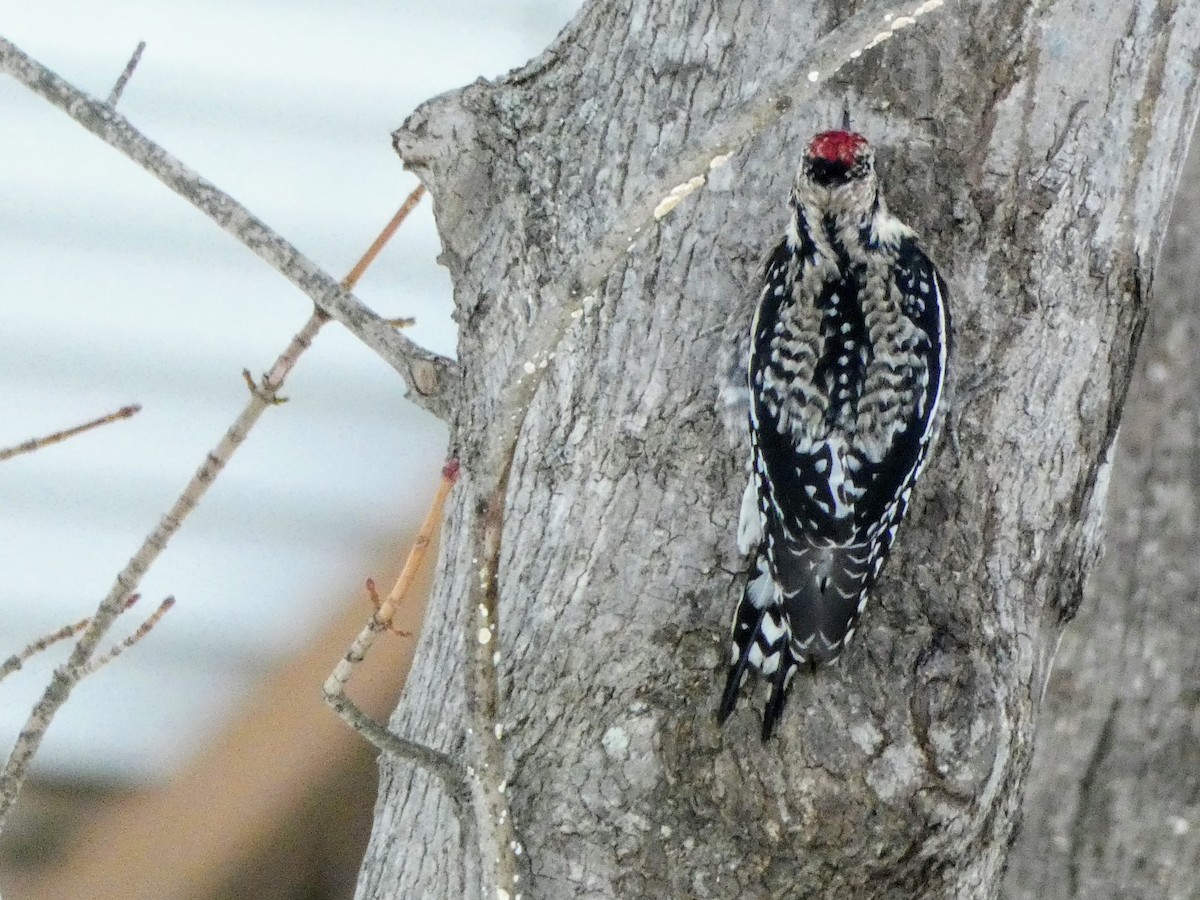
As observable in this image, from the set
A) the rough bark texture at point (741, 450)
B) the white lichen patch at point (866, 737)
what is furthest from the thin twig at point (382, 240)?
the white lichen patch at point (866, 737)

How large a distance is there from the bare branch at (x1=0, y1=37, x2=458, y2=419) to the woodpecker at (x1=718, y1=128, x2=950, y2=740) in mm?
433

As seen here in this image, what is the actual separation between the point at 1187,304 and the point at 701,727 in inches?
59.0

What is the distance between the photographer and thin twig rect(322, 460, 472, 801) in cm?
126

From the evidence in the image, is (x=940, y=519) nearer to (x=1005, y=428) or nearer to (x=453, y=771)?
(x=1005, y=428)

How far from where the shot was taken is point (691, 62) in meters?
1.96

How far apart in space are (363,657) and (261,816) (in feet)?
5.25

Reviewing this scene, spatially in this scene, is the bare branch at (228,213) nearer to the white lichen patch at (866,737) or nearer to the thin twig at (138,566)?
the thin twig at (138,566)

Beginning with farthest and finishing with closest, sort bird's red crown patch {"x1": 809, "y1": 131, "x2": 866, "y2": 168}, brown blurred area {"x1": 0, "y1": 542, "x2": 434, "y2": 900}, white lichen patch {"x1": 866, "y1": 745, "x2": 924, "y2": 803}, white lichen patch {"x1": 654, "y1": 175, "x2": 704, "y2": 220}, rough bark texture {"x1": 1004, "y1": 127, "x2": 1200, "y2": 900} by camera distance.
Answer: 1. brown blurred area {"x1": 0, "y1": 542, "x2": 434, "y2": 900}
2. rough bark texture {"x1": 1004, "y1": 127, "x2": 1200, "y2": 900}
3. bird's red crown patch {"x1": 809, "y1": 131, "x2": 866, "y2": 168}
4. white lichen patch {"x1": 866, "y1": 745, "x2": 924, "y2": 803}
5. white lichen patch {"x1": 654, "y1": 175, "x2": 704, "y2": 220}

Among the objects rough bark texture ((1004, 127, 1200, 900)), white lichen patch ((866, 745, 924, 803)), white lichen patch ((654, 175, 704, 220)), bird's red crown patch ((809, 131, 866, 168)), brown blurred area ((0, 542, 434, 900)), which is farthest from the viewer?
brown blurred area ((0, 542, 434, 900))

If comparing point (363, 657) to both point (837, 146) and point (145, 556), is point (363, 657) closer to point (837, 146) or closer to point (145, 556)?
point (145, 556)

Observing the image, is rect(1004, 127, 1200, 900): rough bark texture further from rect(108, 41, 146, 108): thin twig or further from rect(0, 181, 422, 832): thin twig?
rect(108, 41, 146, 108): thin twig

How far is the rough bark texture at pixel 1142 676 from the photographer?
102 inches

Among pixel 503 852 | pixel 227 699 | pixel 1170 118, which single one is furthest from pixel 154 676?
pixel 1170 118

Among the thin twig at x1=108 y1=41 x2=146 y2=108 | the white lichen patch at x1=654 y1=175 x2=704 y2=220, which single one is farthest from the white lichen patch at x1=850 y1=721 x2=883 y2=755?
the thin twig at x1=108 y1=41 x2=146 y2=108
